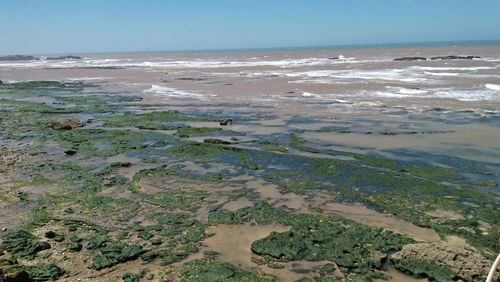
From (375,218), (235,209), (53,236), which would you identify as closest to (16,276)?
(53,236)

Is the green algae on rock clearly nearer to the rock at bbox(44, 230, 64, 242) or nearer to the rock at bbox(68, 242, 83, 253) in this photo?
the rock at bbox(68, 242, 83, 253)

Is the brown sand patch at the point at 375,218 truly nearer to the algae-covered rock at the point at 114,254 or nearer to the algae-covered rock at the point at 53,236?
the algae-covered rock at the point at 114,254

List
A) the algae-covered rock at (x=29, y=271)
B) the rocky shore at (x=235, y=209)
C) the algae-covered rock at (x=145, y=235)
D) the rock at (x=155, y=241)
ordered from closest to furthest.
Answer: the algae-covered rock at (x=29, y=271) < the rocky shore at (x=235, y=209) < the rock at (x=155, y=241) < the algae-covered rock at (x=145, y=235)

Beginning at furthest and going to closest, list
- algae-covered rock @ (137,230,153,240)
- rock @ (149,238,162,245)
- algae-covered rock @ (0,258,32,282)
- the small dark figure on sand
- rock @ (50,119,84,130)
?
the small dark figure on sand → rock @ (50,119,84,130) → algae-covered rock @ (137,230,153,240) → rock @ (149,238,162,245) → algae-covered rock @ (0,258,32,282)

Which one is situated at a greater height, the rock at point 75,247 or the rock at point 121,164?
the rock at point 121,164

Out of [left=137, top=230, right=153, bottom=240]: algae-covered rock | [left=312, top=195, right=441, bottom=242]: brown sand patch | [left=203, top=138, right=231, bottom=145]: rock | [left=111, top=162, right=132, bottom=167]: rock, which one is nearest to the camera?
[left=137, top=230, right=153, bottom=240]: algae-covered rock

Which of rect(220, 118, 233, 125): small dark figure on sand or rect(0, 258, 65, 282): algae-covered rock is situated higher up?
rect(220, 118, 233, 125): small dark figure on sand

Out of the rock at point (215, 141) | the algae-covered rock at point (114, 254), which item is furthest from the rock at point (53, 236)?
the rock at point (215, 141)

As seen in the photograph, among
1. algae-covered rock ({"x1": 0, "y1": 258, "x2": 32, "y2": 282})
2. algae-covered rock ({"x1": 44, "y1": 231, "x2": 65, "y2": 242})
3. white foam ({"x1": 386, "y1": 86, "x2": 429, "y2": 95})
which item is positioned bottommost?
algae-covered rock ({"x1": 44, "y1": 231, "x2": 65, "y2": 242})

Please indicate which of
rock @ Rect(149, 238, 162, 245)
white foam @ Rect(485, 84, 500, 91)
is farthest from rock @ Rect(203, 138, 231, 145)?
white foam @ Rect(485, 84, 500, 91)
